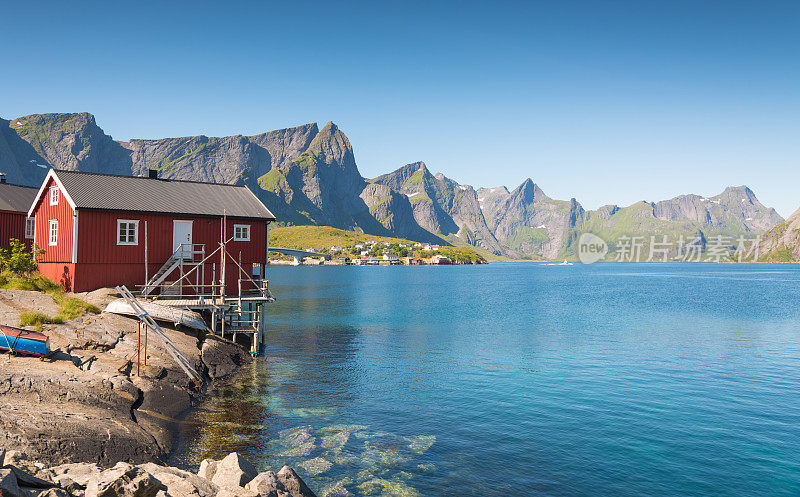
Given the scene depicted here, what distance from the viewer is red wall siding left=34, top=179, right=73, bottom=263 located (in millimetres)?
37406

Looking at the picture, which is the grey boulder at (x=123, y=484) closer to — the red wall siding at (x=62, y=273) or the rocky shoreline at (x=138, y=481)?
the rocky shoreline at (x=138, y=481)

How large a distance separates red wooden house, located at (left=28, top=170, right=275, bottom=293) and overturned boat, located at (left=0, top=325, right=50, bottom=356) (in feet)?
42.6

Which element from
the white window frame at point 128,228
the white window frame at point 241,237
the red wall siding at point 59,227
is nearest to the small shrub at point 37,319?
the red wall siding at point 59,227

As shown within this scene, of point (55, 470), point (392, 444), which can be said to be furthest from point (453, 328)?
point (55, 470)

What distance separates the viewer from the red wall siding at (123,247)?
36.9 meters

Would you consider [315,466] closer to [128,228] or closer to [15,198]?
[128,228]

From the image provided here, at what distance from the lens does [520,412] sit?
2589 cm

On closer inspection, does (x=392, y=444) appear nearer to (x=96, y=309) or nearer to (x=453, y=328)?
(x=96, y=309)

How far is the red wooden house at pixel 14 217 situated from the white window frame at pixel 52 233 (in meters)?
9.30

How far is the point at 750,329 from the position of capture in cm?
5353

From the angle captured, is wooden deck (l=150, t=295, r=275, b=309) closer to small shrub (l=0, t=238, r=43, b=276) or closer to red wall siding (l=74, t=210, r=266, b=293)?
red wall siding (l=74, t=210, r=266, b=293)

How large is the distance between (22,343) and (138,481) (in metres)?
15.6

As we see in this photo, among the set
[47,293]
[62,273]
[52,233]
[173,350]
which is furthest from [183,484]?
[52,233]

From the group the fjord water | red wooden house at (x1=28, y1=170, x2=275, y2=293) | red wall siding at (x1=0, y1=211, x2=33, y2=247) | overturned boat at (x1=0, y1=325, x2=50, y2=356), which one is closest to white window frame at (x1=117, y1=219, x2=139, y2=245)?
red wooden house at (x1=28, y1=170, x2=275, y2=293)
